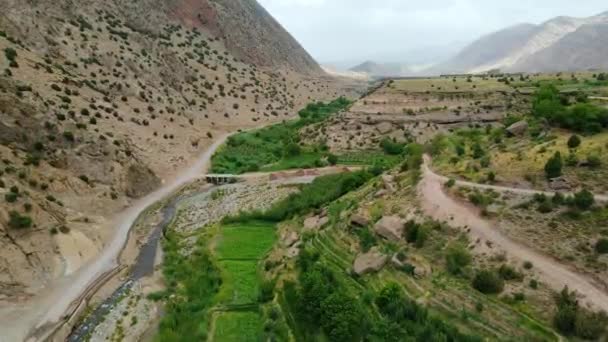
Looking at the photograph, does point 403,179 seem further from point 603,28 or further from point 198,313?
point 603,28

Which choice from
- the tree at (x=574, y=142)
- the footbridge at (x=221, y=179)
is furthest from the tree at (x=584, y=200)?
the footbridge at (x=221, y=179)

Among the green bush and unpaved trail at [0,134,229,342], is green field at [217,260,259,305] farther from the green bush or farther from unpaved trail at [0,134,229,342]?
unpaved trail at [0,134,229,342]

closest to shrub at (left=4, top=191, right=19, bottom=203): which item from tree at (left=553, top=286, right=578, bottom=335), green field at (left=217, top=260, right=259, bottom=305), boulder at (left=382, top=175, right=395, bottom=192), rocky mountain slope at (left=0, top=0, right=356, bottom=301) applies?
rocky mountain slope at (left=0, top=0, right=356, bottom=301)

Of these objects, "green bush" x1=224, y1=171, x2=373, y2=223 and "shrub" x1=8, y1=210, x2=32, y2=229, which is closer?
"shrub" x1=8, y1=210, x2=32, y2=229

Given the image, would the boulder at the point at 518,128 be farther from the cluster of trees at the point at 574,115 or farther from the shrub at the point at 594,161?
the shrub at the point at 594,161

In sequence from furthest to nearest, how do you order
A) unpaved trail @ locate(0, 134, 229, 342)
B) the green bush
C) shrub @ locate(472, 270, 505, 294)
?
the green bush
unpaved trail @ locate(0, 134, 229, 342)
shrub @ locate(472, 270, 505, 294)

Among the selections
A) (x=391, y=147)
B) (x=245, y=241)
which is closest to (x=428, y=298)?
(x=245, y=241)
